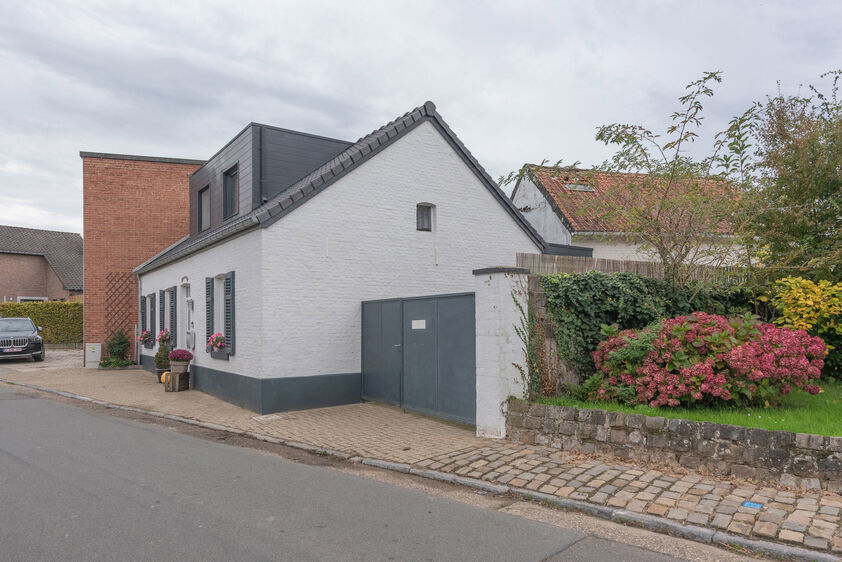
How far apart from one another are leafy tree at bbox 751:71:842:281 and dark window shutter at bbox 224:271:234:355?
9.47 meters

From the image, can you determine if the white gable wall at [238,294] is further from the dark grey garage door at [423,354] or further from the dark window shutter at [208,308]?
the dark grey garage door at [423,354]

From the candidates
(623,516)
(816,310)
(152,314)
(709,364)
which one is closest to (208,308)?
(152,314)

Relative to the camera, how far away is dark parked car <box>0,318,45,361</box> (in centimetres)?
2241

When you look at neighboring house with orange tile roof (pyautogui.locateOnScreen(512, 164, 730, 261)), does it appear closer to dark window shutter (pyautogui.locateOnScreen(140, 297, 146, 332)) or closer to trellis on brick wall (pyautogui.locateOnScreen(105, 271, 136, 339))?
dark window shutter (pyautogui.locateOnScreen(140, 297, 146, 332))

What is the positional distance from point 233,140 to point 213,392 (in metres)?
6.24

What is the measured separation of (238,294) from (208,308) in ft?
7.41

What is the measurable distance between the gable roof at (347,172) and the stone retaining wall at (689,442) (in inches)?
219

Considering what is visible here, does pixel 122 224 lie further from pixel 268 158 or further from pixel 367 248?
pixel 367 248

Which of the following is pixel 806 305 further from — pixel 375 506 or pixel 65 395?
pixel 65 395

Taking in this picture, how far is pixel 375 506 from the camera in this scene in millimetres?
5445

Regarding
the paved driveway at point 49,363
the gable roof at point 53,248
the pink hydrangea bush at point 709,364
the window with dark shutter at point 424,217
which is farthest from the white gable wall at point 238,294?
the gable roof at point 53,248

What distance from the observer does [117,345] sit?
64.5 feet

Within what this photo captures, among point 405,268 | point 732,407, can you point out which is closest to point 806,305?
point 732,407

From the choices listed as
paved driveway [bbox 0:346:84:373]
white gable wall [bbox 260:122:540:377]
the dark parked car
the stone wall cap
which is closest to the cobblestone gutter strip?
the stone wall cap
